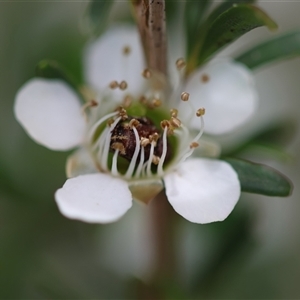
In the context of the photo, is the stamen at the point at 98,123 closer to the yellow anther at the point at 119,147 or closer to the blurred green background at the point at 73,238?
the yellow anther at the point at 119,147

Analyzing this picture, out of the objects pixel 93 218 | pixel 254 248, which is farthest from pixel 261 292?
pixel 93 218

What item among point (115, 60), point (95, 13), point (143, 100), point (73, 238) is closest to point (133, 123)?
point (143, 100)

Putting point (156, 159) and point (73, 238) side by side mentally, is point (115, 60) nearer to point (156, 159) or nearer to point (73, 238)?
point (156, 159)

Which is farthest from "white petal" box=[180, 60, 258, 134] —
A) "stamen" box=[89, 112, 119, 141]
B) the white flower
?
"stamen" box=[89, 112, 119, 141]

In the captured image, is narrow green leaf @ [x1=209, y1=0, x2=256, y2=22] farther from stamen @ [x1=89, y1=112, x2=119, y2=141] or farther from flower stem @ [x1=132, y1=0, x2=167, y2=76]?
stamen @ [x1=89, y1=112, x2=119, y2=141]

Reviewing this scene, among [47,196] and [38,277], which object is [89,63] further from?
[38,277]

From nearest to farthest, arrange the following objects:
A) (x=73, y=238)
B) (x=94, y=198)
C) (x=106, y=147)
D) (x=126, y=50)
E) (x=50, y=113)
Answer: (x=94, y=198) → (x=106, y=147) → (x=50, y=113) → (x=126, y=50) → (x=73, y=238)
